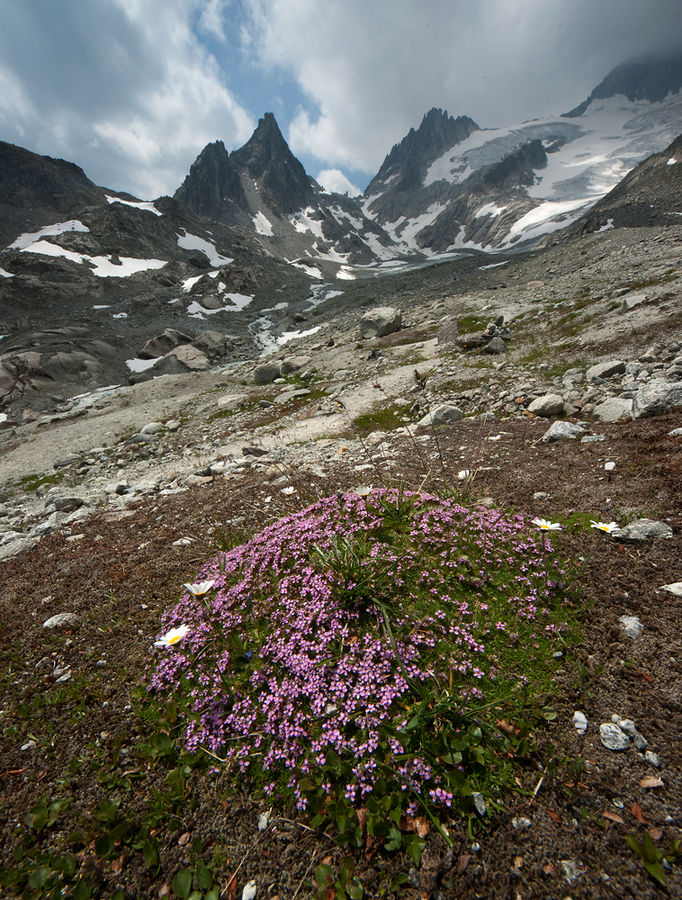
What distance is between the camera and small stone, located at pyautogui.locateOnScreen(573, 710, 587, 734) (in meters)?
2.55

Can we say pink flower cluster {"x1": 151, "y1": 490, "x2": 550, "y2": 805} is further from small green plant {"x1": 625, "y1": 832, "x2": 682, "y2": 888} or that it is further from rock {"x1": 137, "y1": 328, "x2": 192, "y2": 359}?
rock {"x1": 137, "y1": 328, "x2": 192, "y2": 359}

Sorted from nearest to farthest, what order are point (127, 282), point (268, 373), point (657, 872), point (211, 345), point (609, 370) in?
point (657, 872), point (609, 370), point (268, 373), point (211, 345), point (127, 282)

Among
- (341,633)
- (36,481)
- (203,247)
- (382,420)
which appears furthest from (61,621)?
(203,247)

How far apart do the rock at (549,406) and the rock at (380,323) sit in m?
26.2

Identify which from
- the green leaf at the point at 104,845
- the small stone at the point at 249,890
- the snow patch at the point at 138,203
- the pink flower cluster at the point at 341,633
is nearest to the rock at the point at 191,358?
the pink flower cluster at the point at 341,633

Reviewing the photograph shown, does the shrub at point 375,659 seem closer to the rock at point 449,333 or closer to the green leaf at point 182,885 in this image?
the green leaf at point 182,885

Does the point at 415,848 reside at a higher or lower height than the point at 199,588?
lower

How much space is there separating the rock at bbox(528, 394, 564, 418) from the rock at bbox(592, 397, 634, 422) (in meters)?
1.01

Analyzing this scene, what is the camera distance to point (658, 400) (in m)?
7.59

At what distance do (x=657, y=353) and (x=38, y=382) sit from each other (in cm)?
5625

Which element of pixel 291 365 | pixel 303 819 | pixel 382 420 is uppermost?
pixel 303 819

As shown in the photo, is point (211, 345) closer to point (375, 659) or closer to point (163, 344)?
point (163, 344)

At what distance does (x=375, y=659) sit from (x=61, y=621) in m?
3.80

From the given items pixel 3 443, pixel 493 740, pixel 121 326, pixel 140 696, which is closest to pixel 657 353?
pixel 493 740
